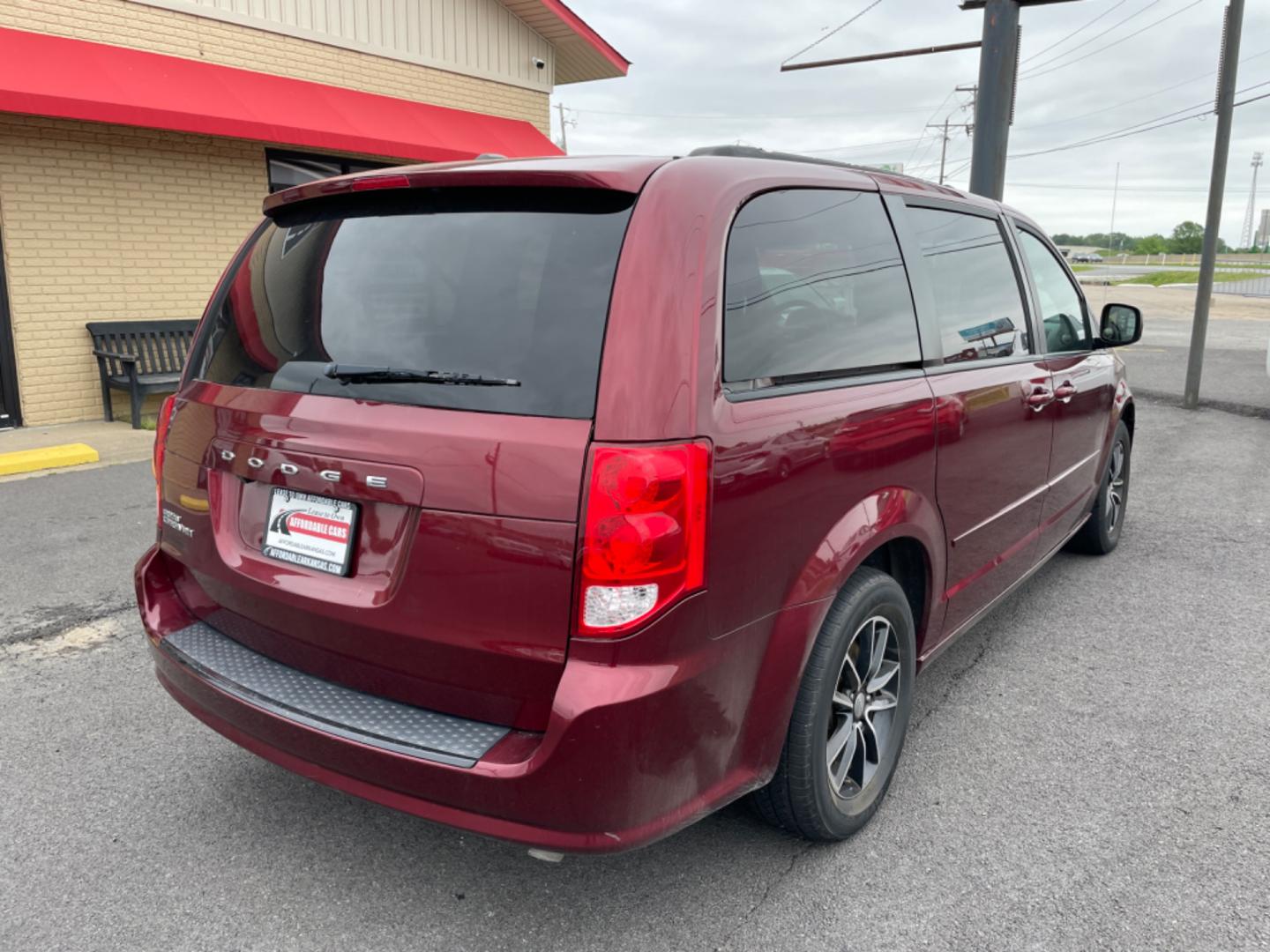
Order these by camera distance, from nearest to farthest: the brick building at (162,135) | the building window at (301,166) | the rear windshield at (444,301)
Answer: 1. the rear windshield at (444,301)
2. the brick building at (162,135)
3. the building window at (301,166)

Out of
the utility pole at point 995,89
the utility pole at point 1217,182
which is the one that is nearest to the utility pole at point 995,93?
the utility pole at point 995,89

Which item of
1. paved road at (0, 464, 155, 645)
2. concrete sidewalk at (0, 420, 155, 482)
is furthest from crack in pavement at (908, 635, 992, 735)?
concrete sidewalk at (0, 420, 155, 482)

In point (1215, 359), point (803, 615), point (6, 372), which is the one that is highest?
point (803, 615)

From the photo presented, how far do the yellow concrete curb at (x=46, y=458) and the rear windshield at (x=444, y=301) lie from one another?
572 centimetres

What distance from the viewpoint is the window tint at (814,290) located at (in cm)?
224

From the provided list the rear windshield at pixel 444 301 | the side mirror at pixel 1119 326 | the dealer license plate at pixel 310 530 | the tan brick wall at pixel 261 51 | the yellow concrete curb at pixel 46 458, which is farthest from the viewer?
the tan brick wall at pixel 261 51

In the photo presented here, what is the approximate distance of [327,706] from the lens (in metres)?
2.22

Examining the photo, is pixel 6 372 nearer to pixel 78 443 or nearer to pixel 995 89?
pixel 78 443

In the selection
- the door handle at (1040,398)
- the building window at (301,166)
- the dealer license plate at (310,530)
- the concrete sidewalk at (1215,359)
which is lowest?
the concrete sidewalk at (1215,359)

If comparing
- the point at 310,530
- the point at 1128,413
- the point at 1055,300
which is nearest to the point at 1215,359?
the point at 1128,413

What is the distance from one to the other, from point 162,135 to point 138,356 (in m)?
2.20

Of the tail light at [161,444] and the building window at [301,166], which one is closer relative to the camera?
the tail light at [161,444]

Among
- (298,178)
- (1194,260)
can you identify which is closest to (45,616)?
(298,178)

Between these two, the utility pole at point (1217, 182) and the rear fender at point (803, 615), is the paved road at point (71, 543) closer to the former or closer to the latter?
the rear fender at point (803, 615)
